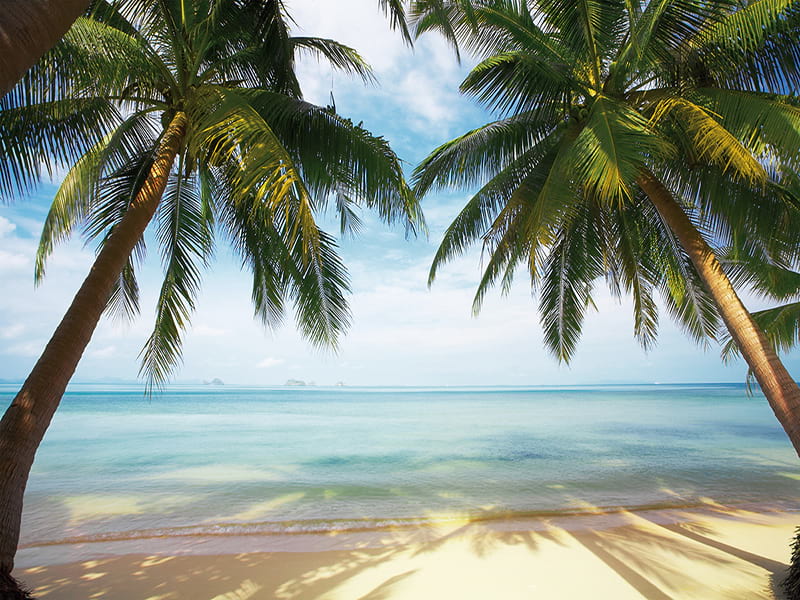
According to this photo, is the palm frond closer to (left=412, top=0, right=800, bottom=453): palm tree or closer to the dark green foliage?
(left=412, top=0, right=800, bottom=453): palm tree

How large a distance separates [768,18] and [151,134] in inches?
257

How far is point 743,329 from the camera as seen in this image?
166 inches

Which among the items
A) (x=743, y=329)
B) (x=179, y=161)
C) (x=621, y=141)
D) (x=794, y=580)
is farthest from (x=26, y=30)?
(x=794, y=580)

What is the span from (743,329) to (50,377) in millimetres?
5614

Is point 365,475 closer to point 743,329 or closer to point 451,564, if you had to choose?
point 451,564

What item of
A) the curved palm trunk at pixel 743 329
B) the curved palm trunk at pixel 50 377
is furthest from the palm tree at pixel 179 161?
the curved palm trunk at pixel 743 329

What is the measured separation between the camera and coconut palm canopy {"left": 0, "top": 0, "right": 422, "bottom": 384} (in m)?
3.80

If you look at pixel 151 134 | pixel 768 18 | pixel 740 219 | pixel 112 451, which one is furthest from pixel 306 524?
pixel 112 451

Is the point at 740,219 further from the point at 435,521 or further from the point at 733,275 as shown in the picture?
the point at 435,521

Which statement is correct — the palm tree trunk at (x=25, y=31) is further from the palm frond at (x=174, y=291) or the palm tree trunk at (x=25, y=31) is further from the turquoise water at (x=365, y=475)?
the turquoise water at (x=365, y=475)

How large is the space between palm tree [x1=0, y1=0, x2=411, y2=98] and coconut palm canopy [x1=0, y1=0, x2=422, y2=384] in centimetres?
147

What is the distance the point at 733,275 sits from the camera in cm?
838

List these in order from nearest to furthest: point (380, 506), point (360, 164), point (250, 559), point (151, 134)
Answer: point (360, 164) < point (250, 559) < point (151, 134) < point (380, 506)

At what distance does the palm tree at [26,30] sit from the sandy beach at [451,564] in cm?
435
